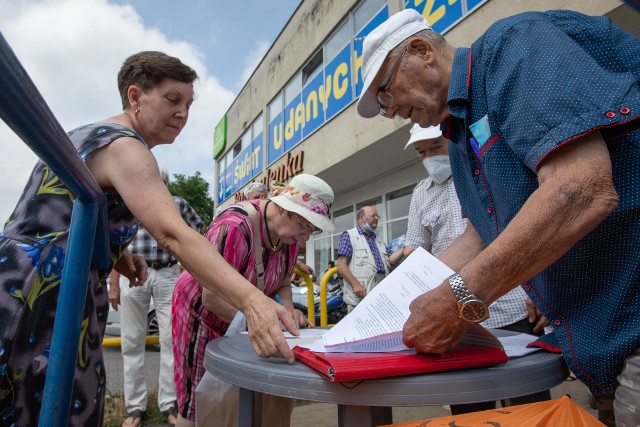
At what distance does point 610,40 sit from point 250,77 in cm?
1631

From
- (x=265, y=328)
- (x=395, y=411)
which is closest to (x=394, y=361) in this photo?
(x=265, y=328)

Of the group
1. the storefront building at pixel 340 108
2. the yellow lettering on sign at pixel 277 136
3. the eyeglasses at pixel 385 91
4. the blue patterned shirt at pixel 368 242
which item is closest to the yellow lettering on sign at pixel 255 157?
the storefront building at pixel 340 108

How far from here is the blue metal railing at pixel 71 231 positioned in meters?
0.68

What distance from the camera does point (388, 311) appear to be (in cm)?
113

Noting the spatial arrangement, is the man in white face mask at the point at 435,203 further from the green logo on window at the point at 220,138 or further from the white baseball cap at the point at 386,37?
the green logo on window at the point at 220,138

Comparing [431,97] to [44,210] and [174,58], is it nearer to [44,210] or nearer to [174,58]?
[174,58]

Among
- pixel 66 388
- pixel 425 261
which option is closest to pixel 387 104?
pixel 425 261

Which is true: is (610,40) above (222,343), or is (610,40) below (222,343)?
above

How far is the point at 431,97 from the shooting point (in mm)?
1337

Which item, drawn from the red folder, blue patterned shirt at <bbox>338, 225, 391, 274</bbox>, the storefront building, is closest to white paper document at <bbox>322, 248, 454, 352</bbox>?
the red folder

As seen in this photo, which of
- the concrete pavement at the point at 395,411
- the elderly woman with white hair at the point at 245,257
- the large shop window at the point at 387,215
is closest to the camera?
the elderly woman with white hair at the point at 245,257

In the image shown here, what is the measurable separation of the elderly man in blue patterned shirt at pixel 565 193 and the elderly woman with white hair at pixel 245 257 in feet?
3.29

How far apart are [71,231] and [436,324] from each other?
2.89 ft

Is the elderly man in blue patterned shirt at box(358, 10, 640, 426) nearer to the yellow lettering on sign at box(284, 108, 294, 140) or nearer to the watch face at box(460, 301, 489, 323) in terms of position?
the watch face at box(460, 301, 489, 323)
